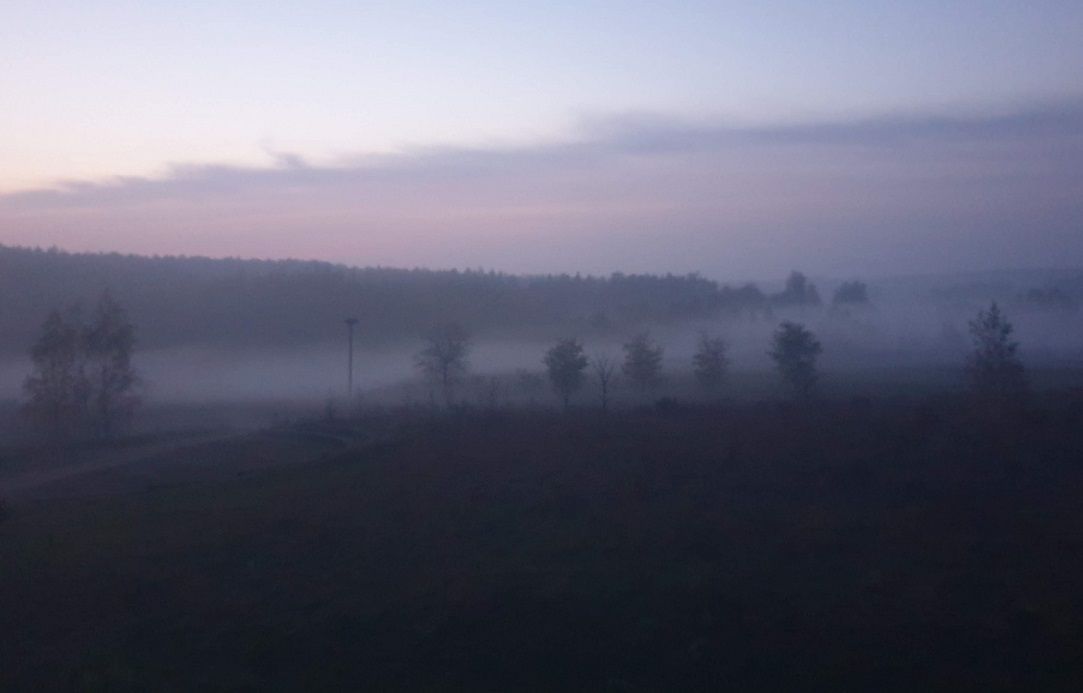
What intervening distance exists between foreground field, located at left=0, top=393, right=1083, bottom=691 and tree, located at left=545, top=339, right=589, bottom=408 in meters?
19.7

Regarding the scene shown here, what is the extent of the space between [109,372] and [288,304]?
52.0 m

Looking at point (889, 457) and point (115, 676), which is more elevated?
point (889, 457)

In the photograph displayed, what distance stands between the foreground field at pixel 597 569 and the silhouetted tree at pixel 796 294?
99936 millimetres

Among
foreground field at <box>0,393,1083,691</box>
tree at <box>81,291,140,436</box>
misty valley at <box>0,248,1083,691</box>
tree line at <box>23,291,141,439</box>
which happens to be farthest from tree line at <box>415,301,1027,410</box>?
tree line at <box>23,291,141,439</box>

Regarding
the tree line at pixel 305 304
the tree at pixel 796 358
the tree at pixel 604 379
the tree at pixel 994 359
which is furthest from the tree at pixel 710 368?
the tree line at pixel 305 304

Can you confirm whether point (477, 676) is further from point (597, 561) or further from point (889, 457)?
point (889, 457)

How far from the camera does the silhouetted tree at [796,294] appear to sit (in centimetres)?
12462

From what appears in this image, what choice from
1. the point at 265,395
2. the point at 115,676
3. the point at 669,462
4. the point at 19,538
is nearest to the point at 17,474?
the point at 19,538

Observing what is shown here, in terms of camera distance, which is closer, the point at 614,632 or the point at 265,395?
the point at 614,632

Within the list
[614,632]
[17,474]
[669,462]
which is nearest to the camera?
[614,632]

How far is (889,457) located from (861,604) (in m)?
8.82

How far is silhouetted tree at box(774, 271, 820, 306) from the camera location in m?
125

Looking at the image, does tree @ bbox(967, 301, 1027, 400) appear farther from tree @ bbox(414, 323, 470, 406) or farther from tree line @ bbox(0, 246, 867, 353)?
tree line @ bbox(0, 246, 867, 353)

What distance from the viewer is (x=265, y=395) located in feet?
218
